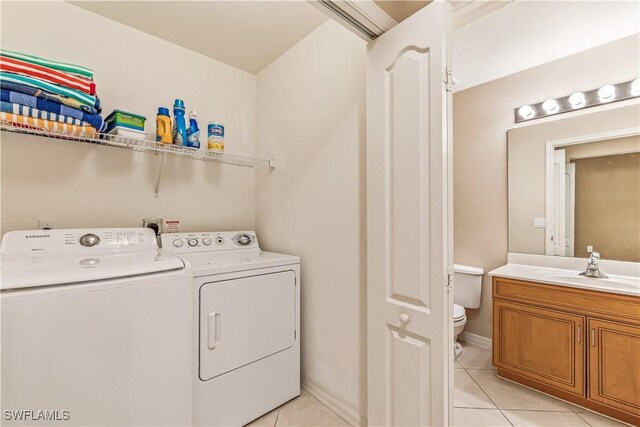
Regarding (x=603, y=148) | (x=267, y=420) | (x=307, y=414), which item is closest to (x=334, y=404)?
(x=307, y=414)

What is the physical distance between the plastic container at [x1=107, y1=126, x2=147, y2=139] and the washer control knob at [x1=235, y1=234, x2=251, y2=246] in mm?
884

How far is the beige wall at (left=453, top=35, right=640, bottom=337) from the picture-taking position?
7.45 ft

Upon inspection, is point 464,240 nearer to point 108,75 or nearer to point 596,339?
point 596,339

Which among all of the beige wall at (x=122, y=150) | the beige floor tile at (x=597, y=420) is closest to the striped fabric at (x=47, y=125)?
the beige wall at (x=122, y=150)

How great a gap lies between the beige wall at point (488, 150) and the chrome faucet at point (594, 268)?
579 millimetres

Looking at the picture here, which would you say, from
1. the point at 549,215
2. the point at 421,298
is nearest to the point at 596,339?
the point at 549,215

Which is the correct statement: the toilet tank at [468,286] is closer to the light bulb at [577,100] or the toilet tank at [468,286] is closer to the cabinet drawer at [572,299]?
the cabinet drawer at [572,299]

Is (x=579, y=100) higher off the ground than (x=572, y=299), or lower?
higher

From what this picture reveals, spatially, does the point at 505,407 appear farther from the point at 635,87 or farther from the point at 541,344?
the point at 635,87

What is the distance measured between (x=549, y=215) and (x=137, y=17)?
3284 millimetres

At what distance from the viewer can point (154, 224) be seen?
1.90m

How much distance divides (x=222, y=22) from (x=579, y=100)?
266 centimetres

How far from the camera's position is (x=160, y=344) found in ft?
3.96

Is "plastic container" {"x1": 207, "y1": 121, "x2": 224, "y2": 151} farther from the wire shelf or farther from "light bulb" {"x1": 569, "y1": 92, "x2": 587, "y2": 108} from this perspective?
"light bulb" {"x1": 569, "y1": 92, "x2": 587, "y2": 108}
